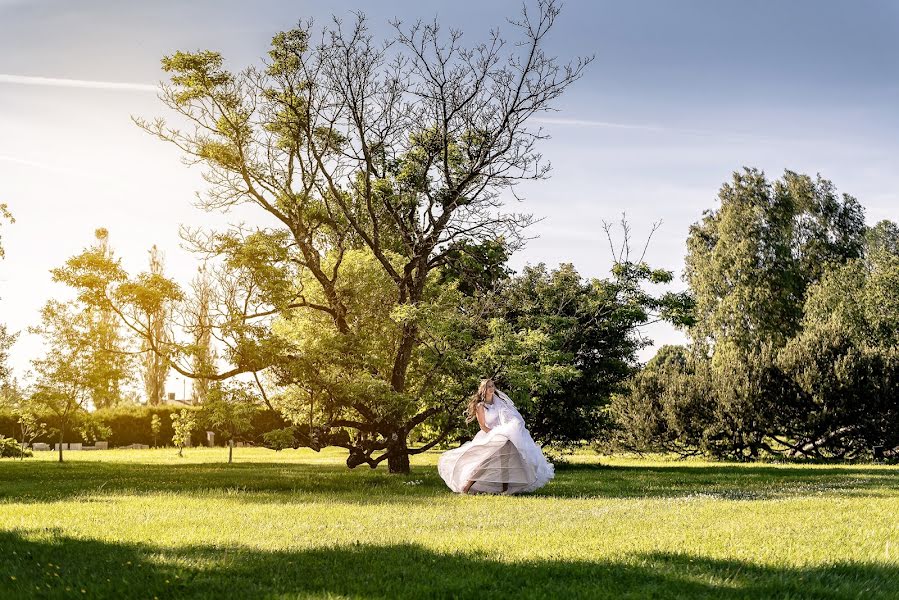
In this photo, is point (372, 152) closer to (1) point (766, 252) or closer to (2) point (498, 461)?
(2) point (498, 461)

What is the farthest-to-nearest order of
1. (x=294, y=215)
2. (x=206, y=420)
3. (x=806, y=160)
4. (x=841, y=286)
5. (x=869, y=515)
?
(x=806, y=160) < (x=841, y=286) < (x=294, y=215) < (x=206, y=420) < (x=869, y=515)

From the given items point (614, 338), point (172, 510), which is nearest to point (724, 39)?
point (614, 338)

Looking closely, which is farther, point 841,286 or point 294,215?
point 841,286

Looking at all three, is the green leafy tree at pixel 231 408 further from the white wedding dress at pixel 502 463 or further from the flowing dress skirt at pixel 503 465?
the flowing dress skirt at pixel 503 465

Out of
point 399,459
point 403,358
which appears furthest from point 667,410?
point 403,358

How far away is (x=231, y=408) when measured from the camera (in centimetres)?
1888

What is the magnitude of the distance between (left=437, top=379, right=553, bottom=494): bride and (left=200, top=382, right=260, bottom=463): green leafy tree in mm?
5243

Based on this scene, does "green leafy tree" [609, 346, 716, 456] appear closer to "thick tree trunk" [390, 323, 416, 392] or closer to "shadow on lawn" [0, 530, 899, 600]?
"thick tree trunk" [390, 323, 416, 392]

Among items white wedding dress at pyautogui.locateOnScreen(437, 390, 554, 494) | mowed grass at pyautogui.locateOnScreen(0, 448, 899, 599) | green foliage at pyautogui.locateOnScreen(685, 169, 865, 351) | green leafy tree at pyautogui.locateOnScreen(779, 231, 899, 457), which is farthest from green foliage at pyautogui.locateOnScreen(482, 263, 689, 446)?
green foliage at pyautogui.locateOnScreen(685, 169, 865, 351)

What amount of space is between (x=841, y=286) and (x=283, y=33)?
38332 millimetres

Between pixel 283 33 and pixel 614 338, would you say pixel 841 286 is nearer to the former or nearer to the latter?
pixel 614 338

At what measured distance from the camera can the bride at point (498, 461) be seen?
1631cm

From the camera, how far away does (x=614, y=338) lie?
30.7 metres

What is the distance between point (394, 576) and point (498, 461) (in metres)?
9.58
